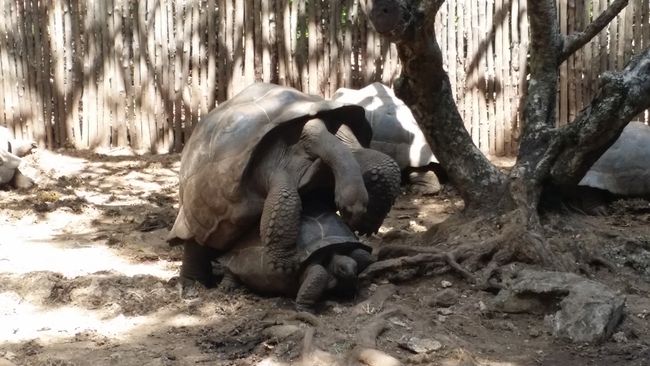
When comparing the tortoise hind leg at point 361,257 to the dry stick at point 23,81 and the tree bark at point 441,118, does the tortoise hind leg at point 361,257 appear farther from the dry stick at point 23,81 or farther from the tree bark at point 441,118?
the dry stick at point 23,81

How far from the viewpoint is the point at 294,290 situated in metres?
4.72

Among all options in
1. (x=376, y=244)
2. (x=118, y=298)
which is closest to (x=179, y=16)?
(x=376, y=244)

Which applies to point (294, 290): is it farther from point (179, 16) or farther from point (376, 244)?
point (179, 16)

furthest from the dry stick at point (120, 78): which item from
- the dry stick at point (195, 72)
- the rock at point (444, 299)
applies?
the rock at point (444, 299)

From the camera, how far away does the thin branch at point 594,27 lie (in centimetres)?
546

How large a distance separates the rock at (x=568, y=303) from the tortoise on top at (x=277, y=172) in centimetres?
82

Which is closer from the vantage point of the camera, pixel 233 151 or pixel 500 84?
pixel 233 151

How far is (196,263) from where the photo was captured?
17.1 ft

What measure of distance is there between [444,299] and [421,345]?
710 mm

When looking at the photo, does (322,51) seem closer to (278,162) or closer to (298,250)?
(278,162)

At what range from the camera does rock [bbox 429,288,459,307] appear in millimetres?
4629

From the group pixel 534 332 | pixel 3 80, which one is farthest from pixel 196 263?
pixel 3 80

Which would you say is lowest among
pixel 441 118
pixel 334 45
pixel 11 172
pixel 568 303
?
pixel 568 303

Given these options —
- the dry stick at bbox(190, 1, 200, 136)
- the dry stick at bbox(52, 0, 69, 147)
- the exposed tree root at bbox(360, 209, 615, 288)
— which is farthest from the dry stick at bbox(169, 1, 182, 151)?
the exposed tree root at bbox(360, 209, 615, 288)
